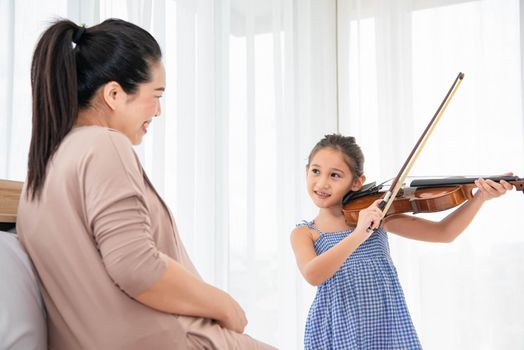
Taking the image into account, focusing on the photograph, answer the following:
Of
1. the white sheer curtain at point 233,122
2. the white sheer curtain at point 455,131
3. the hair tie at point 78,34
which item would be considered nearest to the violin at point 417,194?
the white sheer curtain at point 233,122

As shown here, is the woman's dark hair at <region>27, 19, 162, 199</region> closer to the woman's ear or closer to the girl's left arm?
the woman's ear

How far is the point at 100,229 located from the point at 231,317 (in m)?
0.30

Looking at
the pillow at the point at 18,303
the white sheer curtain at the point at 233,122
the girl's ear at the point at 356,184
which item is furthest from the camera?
the girl's ear at the point at 356,184

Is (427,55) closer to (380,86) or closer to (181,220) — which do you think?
(380,86)

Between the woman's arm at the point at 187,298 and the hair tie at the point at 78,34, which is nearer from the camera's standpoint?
the woman's arm at the point at 187,298

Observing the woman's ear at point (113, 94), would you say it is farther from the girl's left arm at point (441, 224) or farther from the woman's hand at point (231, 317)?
the girl's left arm at point (441, 224)

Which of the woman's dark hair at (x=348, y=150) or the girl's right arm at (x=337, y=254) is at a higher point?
the woman's dark hair at (x=348, y=150)

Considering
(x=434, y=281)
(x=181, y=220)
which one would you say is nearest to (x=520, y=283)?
(x=434, y=281)

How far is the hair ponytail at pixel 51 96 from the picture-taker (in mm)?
1092

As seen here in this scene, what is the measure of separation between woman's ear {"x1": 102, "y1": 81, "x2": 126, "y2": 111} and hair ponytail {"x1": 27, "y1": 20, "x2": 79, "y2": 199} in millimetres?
56

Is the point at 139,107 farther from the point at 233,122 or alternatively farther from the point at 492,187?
the point at 233,122

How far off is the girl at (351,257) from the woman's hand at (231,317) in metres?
0.76

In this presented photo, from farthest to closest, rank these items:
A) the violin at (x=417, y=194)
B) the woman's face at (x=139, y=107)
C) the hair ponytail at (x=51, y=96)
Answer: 1. the violin at (x=417, y=194)
2. the woman's face at (x=139, y=107)
3. the hair ponytail at (x=51, y=96)

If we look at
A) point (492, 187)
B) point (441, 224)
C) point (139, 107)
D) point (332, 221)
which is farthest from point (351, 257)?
point (139, 107)
